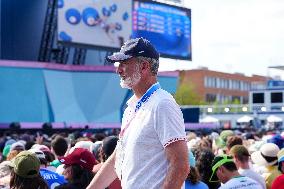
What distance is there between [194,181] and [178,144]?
243 centimetres

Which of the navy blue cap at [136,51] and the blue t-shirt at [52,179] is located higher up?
the navy blue cap at [136,51]

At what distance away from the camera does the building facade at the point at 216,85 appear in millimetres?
112688

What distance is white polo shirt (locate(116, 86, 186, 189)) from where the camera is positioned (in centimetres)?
339

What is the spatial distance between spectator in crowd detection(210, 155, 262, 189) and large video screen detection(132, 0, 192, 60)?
37.8 meters

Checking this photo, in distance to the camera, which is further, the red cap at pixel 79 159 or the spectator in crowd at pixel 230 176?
the red cap at pixel 79 159

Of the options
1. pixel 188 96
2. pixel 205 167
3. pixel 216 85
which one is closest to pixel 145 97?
pixel 205 167

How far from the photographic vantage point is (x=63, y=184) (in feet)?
17.1

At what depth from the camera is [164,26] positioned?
45.6 m

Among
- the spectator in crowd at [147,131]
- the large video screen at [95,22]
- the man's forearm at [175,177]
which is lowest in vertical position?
the man's forearm at [175,177]

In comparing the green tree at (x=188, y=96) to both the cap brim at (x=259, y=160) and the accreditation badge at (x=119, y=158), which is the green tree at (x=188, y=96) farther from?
the accreditation badge at (x=119, y=158)

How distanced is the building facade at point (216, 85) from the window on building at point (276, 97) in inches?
1093

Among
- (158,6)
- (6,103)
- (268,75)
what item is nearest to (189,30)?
(158,6)

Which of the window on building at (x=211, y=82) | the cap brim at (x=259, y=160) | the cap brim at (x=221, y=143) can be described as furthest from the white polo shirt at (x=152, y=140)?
the window on building at (x=211, y=82)

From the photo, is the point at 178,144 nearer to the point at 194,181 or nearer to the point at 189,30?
the point at 194,181
